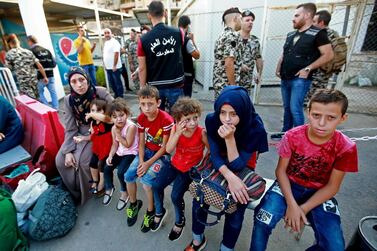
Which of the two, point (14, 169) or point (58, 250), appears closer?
point (58, 250)

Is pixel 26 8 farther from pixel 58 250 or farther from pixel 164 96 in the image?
pixel 58 250

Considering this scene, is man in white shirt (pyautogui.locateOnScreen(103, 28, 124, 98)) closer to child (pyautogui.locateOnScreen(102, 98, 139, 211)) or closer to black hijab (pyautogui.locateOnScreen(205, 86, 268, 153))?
child (pyautogui.locateOnScreen(102, 98, 139, 211))

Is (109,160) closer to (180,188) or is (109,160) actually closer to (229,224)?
(180,188)

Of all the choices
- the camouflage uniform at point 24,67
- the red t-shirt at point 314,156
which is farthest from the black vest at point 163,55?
the camouflage uniform at point 24,67

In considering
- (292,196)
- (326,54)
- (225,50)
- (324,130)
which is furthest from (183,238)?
(326,54)

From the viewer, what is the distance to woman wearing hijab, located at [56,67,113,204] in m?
2.14

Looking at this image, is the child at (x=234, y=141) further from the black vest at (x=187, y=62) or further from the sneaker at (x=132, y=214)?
the black vest at (x=187, y=62)

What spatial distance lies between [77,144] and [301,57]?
2896 mm

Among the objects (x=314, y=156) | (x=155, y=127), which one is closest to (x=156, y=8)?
(x=155, y=127)

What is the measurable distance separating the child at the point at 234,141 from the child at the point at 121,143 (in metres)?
0.84

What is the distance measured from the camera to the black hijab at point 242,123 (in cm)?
138

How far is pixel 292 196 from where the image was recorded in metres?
1.40

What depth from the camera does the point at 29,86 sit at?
14.5 feet

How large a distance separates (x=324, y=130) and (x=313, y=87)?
318cm
